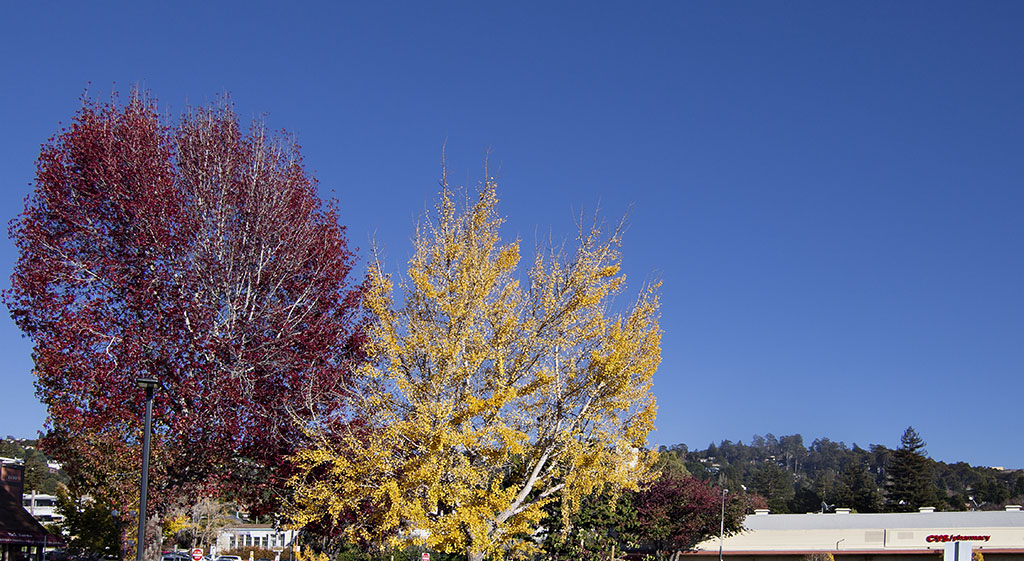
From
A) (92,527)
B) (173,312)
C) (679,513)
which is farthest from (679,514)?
(173,312)

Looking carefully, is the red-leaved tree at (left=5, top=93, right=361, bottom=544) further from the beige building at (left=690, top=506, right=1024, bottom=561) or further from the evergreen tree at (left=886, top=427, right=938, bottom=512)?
the evergreen tree at (left=886, top=427, right=938, bottom=512)

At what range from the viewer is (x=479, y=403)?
18.3m

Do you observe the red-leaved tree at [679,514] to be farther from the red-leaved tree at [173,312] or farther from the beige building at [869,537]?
the red-leaved tree at [173,312]

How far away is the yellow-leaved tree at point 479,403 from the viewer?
18.6 m

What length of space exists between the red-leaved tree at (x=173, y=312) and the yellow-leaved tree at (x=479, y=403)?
1721 mm

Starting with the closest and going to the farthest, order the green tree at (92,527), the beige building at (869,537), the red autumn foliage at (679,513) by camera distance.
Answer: the green tree at (92,527)
the red autumn foliage at (679,513)
the beige building at (869,537)

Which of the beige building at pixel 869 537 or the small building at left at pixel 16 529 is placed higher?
the small building at left at pixel 16 529

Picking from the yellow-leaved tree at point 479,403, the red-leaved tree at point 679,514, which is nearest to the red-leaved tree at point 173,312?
the yellow-leaved tree at point 479,403

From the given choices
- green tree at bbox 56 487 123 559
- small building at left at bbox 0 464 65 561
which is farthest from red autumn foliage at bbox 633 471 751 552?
small building at left at bbox 0 464 65 561

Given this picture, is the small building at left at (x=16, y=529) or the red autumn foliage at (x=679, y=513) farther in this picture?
the red autumn foliage at (x=679, y=513)

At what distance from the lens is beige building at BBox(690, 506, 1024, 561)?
164 ft

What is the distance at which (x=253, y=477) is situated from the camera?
22.5 m

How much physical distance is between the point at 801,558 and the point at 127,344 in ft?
142

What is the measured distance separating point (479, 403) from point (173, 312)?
743 cm
